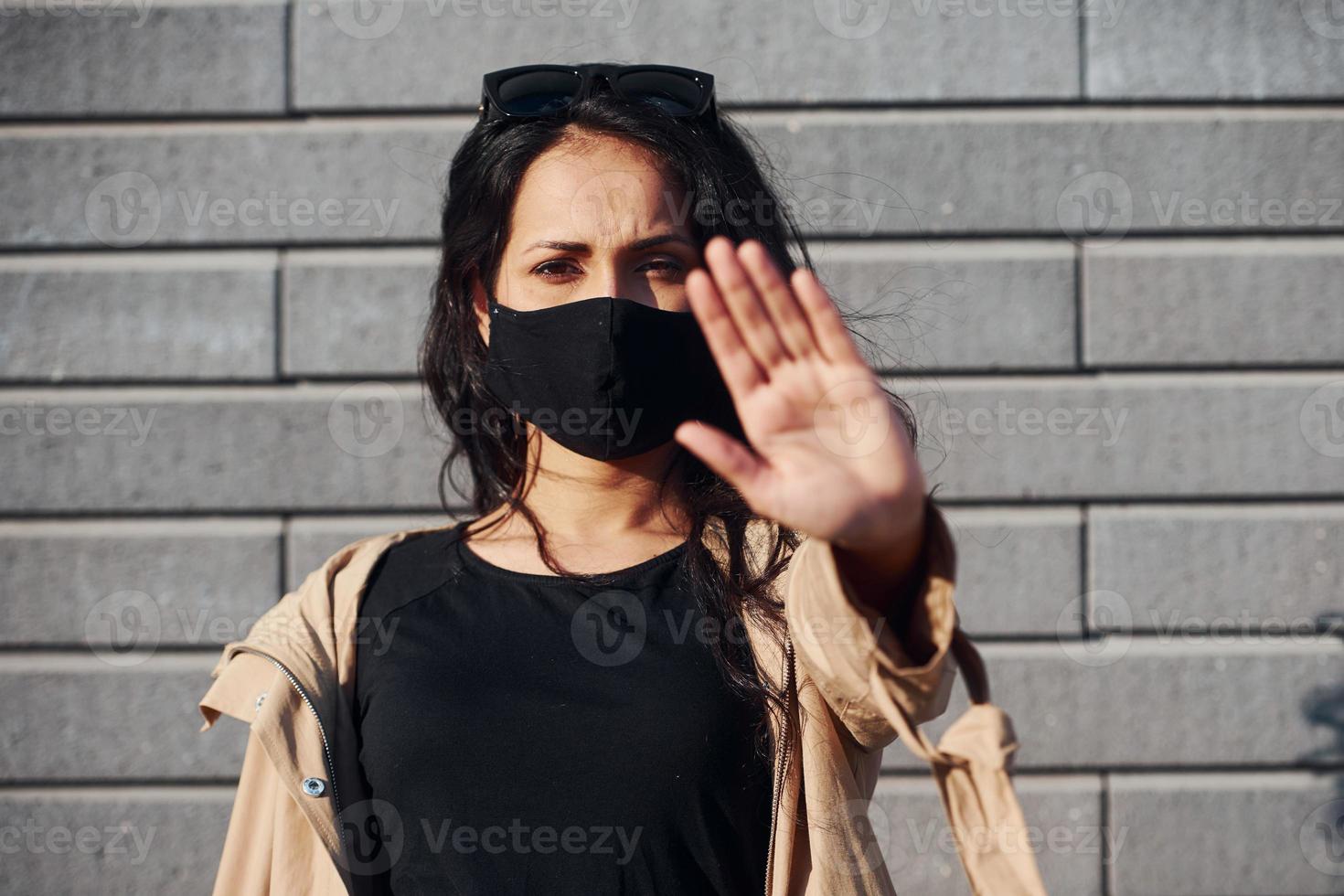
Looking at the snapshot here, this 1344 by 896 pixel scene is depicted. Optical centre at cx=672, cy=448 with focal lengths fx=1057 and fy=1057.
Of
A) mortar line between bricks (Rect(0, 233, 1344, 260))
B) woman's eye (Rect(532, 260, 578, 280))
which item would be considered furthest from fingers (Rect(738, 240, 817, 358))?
mortar line between bricks (Rect(0, 233, 1344, 260))

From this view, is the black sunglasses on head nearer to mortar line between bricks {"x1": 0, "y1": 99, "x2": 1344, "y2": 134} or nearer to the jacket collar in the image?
the jacket collar

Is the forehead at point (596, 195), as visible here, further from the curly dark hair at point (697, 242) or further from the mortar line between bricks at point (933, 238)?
the mortar line between bricks at point (933, 238)

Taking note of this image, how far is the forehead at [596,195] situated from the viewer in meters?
2.07

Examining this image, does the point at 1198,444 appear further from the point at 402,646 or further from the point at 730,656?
the point at 402,646

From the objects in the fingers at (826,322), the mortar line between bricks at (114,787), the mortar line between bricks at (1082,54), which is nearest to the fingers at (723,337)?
the fingers at (826,322)

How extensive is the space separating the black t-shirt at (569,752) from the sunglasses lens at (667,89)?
1.08 metres

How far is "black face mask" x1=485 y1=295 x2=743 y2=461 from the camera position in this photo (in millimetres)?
2057

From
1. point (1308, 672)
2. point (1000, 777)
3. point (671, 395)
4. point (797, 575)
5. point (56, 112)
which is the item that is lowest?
point (1308, 672)

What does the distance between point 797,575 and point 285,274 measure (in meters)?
2.65

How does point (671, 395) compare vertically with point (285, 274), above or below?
below

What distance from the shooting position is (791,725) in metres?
1.83

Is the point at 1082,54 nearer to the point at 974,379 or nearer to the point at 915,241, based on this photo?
A: the point at 915,241

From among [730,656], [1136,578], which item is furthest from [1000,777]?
[1136,578]

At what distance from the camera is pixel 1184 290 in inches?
140
